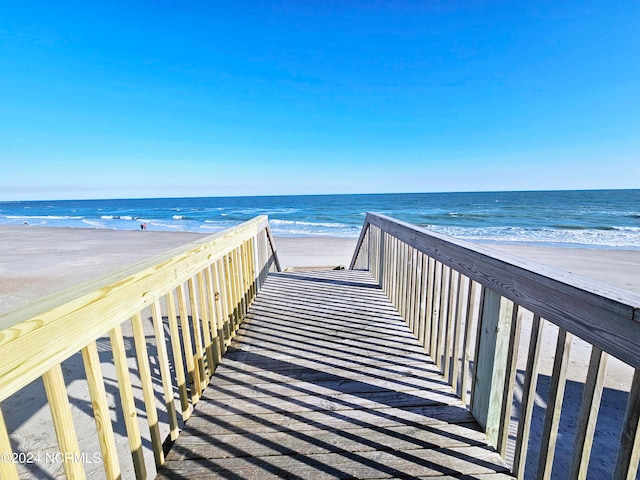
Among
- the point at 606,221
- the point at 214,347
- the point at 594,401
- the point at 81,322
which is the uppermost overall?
the point at 81,322

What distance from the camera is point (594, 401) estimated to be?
3.04ft

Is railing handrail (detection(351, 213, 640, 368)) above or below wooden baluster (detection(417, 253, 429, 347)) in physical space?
above

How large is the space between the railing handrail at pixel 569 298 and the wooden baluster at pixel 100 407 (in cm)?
142

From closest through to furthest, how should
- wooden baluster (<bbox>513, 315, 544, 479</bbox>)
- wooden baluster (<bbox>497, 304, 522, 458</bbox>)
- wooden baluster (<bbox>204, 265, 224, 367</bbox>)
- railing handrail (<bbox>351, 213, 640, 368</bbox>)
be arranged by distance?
railing handrail (<bbox>351, 213, 640, 368</bbox>) < wooden baluster (<bbox>513, 315, 544, 479</bbox>) < wooden baluster (<bbox>497, 304, 522, 458</bbox>) < wooden baluster (<bbox>204, 265, 224, 367</bbox>)

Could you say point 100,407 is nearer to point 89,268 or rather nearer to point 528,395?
point 528,395

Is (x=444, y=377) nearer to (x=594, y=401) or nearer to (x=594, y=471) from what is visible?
(x=594, y=401)

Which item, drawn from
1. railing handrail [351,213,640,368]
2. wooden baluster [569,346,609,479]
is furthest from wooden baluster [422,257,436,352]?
wooden baluster [569,346,609,479]

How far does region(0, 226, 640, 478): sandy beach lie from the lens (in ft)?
8.66

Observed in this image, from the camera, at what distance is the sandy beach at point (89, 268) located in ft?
8.66

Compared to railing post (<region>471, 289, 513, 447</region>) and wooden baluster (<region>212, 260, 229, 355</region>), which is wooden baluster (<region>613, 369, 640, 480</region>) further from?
wooden baluster (<region>212, 260, 229, 355</region>)

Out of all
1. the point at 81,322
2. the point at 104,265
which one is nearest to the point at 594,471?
the point at 81,322

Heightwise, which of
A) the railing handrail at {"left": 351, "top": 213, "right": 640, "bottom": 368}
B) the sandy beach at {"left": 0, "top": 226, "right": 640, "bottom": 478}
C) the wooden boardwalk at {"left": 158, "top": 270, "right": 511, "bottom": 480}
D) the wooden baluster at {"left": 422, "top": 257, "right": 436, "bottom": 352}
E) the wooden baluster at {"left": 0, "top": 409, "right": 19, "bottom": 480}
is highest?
the railing handrail at {"left": 351, "top": 213, "right": 640, "bottom": 368}

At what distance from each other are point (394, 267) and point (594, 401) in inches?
96.7

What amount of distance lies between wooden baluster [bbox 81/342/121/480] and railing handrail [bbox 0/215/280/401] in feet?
Result: 0.28
